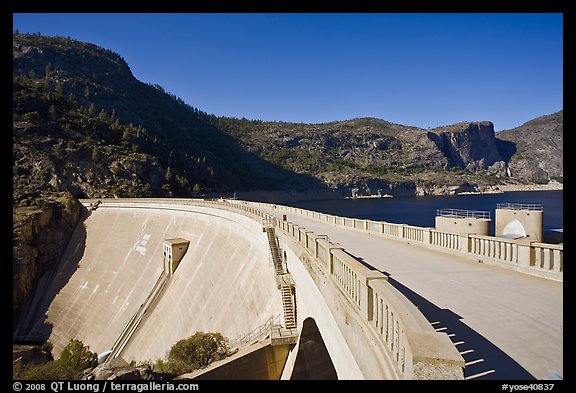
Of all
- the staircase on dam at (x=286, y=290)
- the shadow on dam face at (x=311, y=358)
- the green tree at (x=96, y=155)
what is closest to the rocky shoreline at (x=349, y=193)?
the green tree at (x=96, y=155)

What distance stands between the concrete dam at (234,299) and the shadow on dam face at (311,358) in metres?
0.05

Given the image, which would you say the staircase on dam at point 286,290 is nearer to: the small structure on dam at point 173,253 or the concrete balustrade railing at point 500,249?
the concrete balustrade railing at point 500,249

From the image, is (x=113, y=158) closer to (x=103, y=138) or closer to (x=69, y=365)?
(x=103, y=138)

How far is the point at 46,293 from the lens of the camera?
4044 centimetres

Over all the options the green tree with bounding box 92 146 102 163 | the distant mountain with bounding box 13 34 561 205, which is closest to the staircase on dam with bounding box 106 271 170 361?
the distant mountain with bounding box 13 34 561 205

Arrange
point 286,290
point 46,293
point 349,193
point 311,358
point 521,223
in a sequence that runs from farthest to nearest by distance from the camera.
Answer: point 349,193 → point 46,293 → point 521,223 → point 286,290 → point 311,358

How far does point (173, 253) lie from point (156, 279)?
8.96 feet

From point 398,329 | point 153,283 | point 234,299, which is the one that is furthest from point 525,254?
point 153,283

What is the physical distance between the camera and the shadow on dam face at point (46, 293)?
115 ft

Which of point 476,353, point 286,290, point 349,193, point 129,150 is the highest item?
point 129,150
